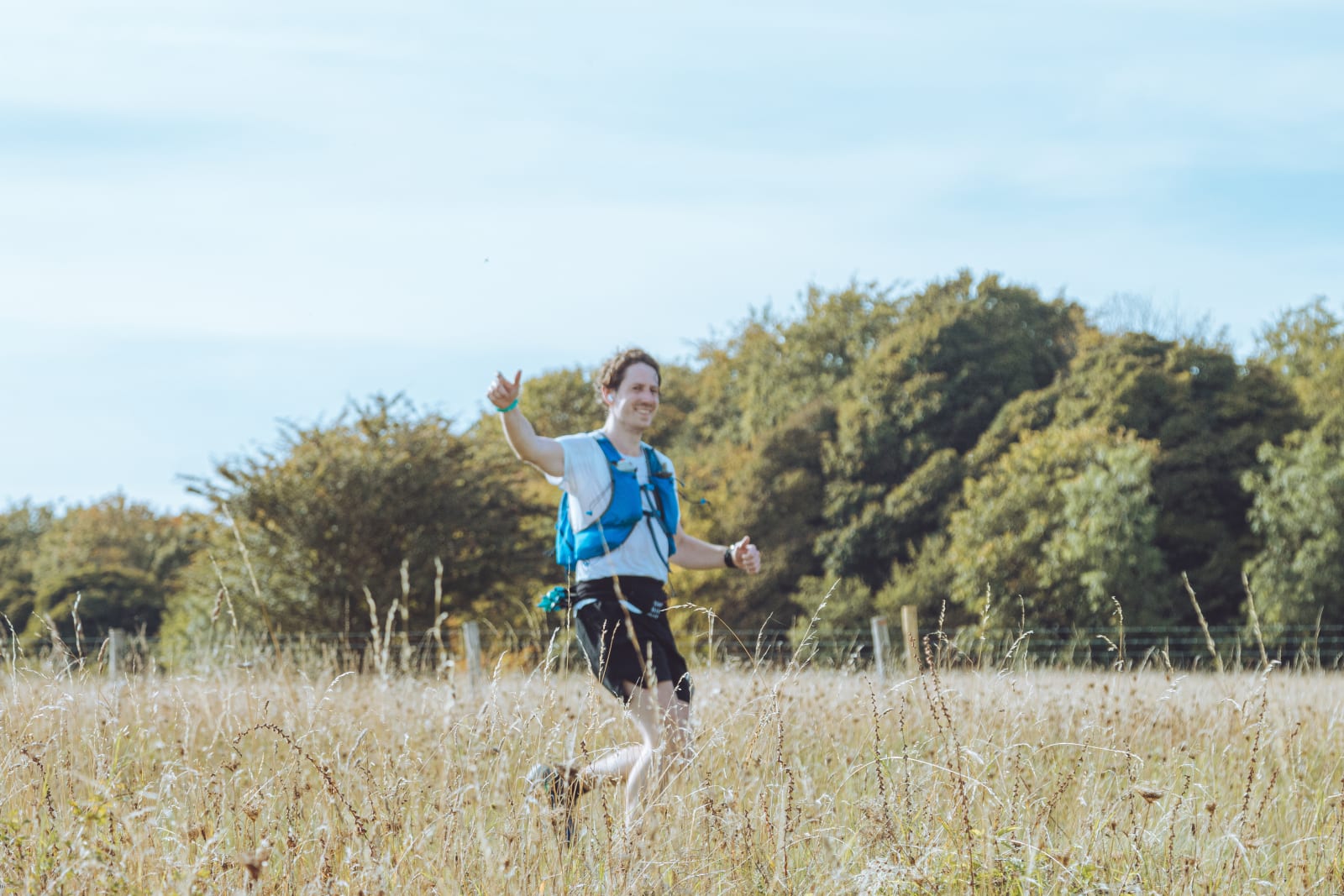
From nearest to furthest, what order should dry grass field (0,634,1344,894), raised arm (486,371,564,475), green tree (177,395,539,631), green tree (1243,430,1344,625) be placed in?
dry grass field (0,634,1344,894)
raised arm (486,371,564,475)
green tree (177,395,539,631)
green tree (1243,430,1344,625)

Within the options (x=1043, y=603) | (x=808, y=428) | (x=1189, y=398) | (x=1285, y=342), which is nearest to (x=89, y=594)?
(x=808, y=428)

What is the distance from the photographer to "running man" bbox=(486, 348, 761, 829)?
151 inches

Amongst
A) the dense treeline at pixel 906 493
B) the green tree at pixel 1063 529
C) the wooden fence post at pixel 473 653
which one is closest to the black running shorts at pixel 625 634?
the wooden fence post at pixel 473 653

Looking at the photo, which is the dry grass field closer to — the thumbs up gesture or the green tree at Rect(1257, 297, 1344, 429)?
the thumbs up gesture

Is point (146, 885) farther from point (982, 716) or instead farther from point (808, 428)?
point (808, 428)

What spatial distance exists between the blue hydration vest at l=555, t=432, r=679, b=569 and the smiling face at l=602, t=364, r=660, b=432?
10 centimetres

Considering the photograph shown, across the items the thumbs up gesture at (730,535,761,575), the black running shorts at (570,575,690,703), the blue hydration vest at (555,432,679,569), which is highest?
the blue hydration vest at (555,432,679,569)

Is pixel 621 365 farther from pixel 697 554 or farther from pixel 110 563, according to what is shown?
pixel 110 563

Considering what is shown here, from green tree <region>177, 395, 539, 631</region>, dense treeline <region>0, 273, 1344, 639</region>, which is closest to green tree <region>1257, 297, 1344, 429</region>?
dense treeline <region>0, 273, 1344, 639</region>

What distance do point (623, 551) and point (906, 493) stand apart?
21.4 meters

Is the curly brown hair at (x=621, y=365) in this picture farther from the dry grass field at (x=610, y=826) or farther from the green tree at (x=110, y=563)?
the green tree at (x=110, y=563)

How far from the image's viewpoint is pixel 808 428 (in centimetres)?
2714

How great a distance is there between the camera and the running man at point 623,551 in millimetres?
3838

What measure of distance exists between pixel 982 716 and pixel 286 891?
277 centimetres
